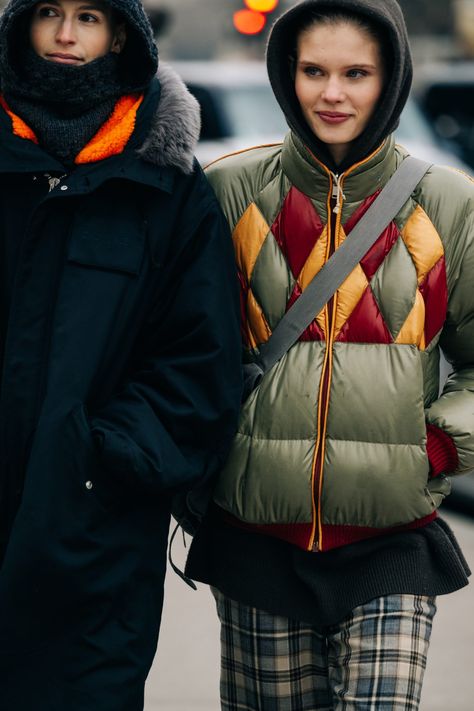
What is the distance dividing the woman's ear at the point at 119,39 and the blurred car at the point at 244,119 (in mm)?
8785

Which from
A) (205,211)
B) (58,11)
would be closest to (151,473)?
(205,211)

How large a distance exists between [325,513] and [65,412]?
2.16 feet

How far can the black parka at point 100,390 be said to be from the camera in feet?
9.52

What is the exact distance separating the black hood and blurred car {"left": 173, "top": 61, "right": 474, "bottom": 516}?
338 inches

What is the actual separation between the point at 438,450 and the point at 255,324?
1.77ft

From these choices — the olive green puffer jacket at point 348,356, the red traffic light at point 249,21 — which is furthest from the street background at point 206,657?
the red traffic light at point 249,21

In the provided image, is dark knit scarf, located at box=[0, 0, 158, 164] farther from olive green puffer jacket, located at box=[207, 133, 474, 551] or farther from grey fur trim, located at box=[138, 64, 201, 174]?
olive green puffer jacket, located at box=[207, 133, 474, 551]

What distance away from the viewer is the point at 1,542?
9.99ft

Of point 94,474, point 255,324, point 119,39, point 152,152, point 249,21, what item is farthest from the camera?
point 249,21

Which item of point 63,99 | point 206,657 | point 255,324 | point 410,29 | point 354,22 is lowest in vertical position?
point 410,29

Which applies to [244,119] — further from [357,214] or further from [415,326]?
[415,326]

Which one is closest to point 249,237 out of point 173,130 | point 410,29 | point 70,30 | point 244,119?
point 173,130

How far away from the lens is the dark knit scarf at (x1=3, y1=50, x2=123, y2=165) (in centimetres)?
299

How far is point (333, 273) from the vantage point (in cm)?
314
